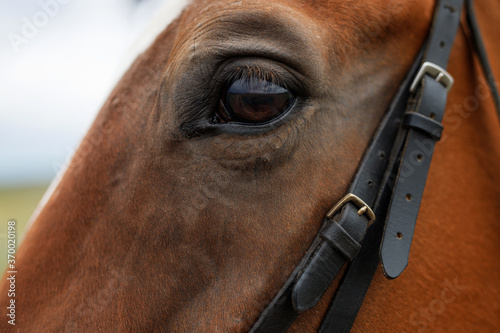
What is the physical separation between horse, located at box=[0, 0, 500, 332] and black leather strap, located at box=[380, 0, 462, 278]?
98 millimetres

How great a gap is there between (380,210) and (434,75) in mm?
503

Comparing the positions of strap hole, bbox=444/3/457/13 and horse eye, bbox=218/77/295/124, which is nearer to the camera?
horse eye, bbox=218/77/295/124

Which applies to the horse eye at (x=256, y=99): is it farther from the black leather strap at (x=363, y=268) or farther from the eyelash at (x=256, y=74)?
the black leather strap at (x=363, y=268)

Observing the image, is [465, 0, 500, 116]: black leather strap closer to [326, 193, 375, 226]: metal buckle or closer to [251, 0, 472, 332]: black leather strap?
[251, 0, 472, 332]: black leather strap

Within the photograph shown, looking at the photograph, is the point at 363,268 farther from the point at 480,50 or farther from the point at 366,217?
the point at 480,50

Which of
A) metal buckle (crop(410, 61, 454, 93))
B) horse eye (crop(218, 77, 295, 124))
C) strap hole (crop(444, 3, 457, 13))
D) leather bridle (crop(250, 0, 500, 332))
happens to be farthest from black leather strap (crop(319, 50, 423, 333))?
strap hole (crop(444, 3, 457, 13))

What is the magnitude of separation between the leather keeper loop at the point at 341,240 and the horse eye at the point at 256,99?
381 mm

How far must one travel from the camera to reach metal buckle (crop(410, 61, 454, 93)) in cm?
137

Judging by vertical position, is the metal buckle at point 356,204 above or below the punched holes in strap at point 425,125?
below

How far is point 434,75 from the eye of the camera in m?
1.38

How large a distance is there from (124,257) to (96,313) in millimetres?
180

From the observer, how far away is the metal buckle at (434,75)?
137 cm

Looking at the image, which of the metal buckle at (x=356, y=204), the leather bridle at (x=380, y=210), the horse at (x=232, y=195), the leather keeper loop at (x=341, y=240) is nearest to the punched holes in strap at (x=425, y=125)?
the leather bridle at (x=380, y=210)

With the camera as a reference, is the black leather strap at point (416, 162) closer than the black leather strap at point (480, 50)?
Yes
